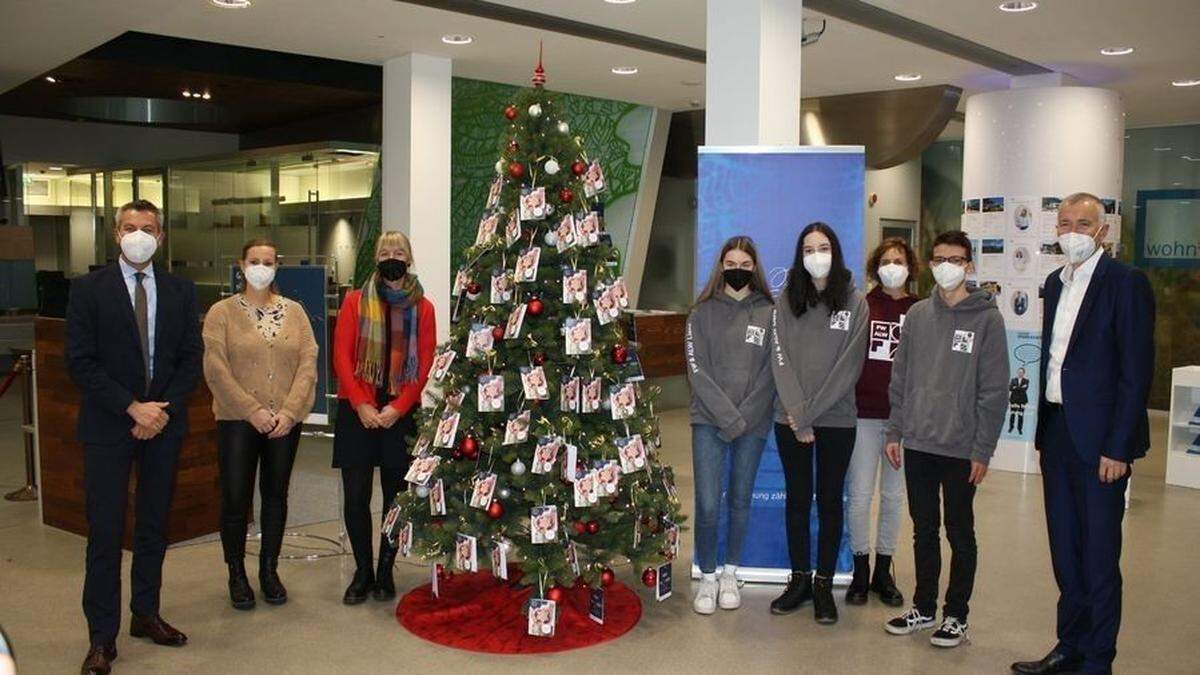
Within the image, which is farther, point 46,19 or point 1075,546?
point 46,19

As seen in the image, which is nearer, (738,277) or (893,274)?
(738,277)

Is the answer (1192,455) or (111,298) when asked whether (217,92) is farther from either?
(1192,455)

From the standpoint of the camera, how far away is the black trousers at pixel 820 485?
4422 millimetres

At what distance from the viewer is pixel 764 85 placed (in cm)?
525

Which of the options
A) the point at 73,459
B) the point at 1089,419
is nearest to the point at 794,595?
the point at 1089,419

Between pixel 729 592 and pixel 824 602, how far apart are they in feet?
1.41

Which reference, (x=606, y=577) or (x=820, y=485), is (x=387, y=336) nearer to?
(x=606, y=577)

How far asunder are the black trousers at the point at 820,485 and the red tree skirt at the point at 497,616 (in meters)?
0.82

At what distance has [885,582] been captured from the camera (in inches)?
189

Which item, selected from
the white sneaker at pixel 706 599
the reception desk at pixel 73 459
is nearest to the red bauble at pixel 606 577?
the white sneaker at pixel 706 599

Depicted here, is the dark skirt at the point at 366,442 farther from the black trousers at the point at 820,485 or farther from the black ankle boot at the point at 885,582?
the black ankle boot at the point at 885,582

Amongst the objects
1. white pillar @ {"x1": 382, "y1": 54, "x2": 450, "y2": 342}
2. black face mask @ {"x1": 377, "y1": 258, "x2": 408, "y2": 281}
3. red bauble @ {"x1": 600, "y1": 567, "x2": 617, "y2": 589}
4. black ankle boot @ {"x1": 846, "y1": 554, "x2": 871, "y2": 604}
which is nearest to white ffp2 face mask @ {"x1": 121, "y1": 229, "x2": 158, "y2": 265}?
black face mask @ {"x1": 377, "y1": 258, "x2": 408, "y2": 281}

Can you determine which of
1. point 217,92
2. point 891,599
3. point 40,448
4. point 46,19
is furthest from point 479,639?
point 217,92

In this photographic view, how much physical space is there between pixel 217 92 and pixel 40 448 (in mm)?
5271
